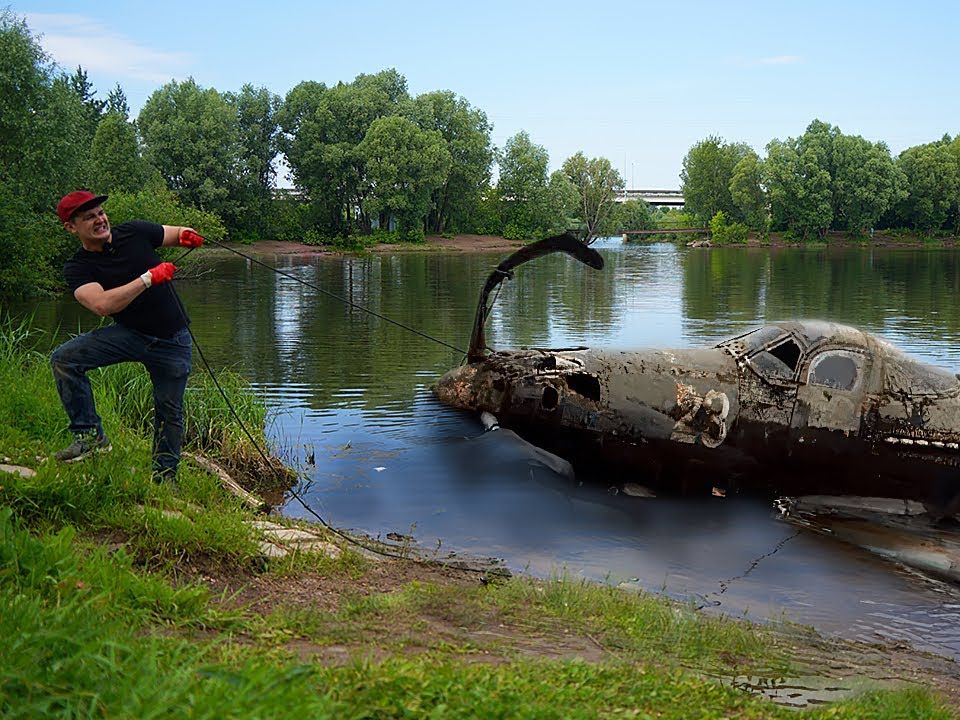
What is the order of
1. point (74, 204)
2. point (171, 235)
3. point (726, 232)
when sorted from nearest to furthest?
point (74, 204), point (171, 235), point (726, 232)

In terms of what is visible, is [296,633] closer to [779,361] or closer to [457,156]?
[779,361]

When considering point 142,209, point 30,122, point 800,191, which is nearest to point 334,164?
point 142,209

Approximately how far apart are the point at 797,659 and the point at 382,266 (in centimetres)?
5981

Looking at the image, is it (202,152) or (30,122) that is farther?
(202,152)

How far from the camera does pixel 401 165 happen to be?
287ft

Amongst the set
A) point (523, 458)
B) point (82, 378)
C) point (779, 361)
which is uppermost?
point (82, 378)

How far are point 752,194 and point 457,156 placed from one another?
46.8 metres

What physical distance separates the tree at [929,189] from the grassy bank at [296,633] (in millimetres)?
121170

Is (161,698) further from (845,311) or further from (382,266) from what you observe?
(382,266)

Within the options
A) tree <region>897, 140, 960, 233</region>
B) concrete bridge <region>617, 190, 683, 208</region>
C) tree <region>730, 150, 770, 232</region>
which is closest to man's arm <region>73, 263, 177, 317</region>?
tree <region>730, 150, 770, 232</region>

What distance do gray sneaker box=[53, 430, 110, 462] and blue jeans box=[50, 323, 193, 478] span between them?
7 centimetres

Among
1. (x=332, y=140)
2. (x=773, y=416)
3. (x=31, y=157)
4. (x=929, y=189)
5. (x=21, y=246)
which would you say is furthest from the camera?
(x=929, y=189)

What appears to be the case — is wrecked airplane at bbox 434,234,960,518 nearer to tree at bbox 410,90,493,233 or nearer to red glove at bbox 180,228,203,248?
red glove at bbox 180,228,203,248

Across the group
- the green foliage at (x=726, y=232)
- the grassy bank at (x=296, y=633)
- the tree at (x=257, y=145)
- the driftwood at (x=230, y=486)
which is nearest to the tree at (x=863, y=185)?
the green foliage at (x=726, y=232)
